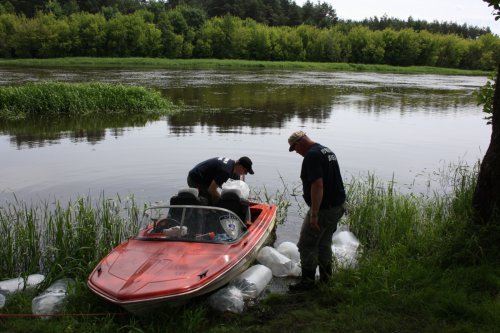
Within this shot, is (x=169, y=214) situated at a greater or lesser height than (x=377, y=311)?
greater

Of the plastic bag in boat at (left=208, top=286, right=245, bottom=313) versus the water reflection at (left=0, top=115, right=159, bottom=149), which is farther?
the water reflection at (left=0, top=115, right=159, bottom=149)

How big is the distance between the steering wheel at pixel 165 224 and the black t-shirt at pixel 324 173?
2.06 metres

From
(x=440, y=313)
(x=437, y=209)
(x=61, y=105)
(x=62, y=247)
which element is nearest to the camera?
(x=440, y=313)

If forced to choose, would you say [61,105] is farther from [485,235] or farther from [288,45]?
[288,45]

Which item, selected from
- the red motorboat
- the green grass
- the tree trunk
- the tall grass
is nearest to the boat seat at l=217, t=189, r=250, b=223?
the red motorboat

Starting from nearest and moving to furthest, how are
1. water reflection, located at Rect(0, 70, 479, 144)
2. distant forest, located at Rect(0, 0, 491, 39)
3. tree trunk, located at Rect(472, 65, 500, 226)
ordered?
tree trunk, located at Rect(472, 65, 500, 226), water reflection, located at Rect(0, 70, 479, 144), distant forest, located at Rect(0, 0, 491, 39)

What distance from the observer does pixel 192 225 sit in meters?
6.96

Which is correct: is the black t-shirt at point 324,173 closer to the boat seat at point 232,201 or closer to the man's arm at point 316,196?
the man's arm at point 316,196

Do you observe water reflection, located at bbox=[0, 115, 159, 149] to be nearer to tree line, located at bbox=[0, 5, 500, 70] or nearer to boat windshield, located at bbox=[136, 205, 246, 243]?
boat windshield, located at bbox=[136, 205, 246, 243]

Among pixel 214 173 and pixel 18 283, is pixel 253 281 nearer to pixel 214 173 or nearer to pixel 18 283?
pixel 214 173

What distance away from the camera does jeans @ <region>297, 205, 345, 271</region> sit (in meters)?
6.28

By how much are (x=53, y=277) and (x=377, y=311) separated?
4.49 metres

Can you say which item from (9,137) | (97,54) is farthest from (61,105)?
(97,54)

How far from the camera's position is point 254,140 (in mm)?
19562
